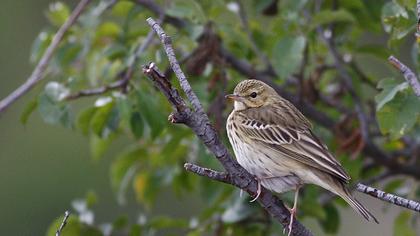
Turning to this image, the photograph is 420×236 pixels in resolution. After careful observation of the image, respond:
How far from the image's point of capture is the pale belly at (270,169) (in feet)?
21.4

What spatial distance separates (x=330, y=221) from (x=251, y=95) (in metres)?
1.61

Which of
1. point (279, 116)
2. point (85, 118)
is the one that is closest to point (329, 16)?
point (279, 116)

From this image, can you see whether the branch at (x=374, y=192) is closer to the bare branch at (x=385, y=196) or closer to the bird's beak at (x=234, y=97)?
the bare branch at (x=385, y=196)

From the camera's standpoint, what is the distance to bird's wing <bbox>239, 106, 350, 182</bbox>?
6395mm

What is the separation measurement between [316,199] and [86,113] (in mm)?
2044

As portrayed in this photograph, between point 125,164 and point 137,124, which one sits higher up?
point 137,124

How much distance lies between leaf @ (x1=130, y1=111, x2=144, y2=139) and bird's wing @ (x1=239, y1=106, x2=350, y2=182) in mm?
753

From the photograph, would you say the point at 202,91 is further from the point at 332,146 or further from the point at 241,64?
the point at 332,146

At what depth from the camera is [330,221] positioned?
8.42 meters

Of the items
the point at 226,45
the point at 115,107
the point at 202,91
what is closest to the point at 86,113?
the point at 115,107

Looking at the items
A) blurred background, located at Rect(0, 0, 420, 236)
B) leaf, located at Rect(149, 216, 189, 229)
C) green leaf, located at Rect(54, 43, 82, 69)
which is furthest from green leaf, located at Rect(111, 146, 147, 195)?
blurred background, located at Rect(0, 0, 420, 236)

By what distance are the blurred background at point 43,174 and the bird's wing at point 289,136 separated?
7955 millimetres

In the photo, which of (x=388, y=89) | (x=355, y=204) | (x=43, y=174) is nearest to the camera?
(x=355, y=204)

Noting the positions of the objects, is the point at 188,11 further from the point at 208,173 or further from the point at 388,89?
the point at 208,173
